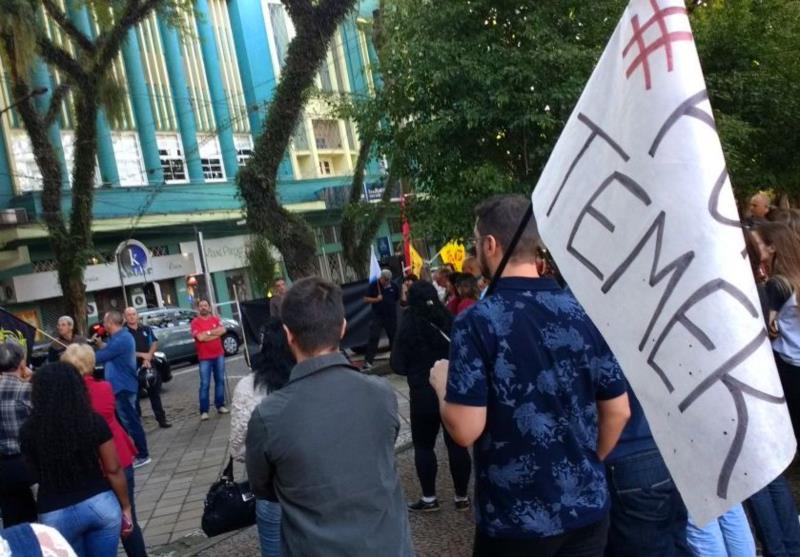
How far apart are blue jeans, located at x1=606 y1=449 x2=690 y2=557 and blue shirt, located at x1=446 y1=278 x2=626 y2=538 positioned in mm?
528

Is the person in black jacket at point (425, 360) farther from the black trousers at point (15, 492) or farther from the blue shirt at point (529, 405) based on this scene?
the blue shirt at point (529, 405)

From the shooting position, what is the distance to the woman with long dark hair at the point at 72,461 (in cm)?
385

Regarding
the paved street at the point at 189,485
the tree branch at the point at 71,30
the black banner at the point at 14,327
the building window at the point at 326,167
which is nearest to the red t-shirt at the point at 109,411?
the paved street at the point at 189,485

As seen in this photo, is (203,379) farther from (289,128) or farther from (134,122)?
(134,122)

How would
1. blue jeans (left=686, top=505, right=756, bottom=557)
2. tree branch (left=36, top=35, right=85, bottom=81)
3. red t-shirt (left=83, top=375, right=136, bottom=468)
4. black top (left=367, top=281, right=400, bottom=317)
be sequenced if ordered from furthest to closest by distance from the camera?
tree branch (left=36, top=35, right=85, bottom=81), black top (left=367, top=281, right=400, bottom=317), red t-shirt (left=83, top=375, right=136, bottom=468), blue jeans (left=686, top=505, right=756, bottom=557)

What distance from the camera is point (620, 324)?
7.27ft

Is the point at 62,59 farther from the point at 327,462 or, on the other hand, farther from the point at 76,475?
the point at 327,462

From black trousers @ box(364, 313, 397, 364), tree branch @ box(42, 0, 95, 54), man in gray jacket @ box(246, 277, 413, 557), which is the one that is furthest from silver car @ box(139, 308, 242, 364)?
man in gray jacket @ box(246, 277, 413, 557)

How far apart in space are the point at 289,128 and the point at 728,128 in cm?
537

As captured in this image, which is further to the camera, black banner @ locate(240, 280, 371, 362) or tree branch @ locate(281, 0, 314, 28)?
black banner @ locate(240, 280, 371, 362)

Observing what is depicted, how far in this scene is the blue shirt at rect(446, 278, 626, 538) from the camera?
95.8 inches

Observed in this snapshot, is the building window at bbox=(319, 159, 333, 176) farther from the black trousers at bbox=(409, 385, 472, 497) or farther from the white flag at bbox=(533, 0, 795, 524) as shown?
the white flag at bbox=(533, 0, 795, 524)

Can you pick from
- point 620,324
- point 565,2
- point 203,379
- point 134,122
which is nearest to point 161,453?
point 203,379

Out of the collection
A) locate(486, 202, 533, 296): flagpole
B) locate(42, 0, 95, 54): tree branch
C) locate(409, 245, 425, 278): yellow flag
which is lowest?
locate(409, 245, 425, 278): yellow flag
